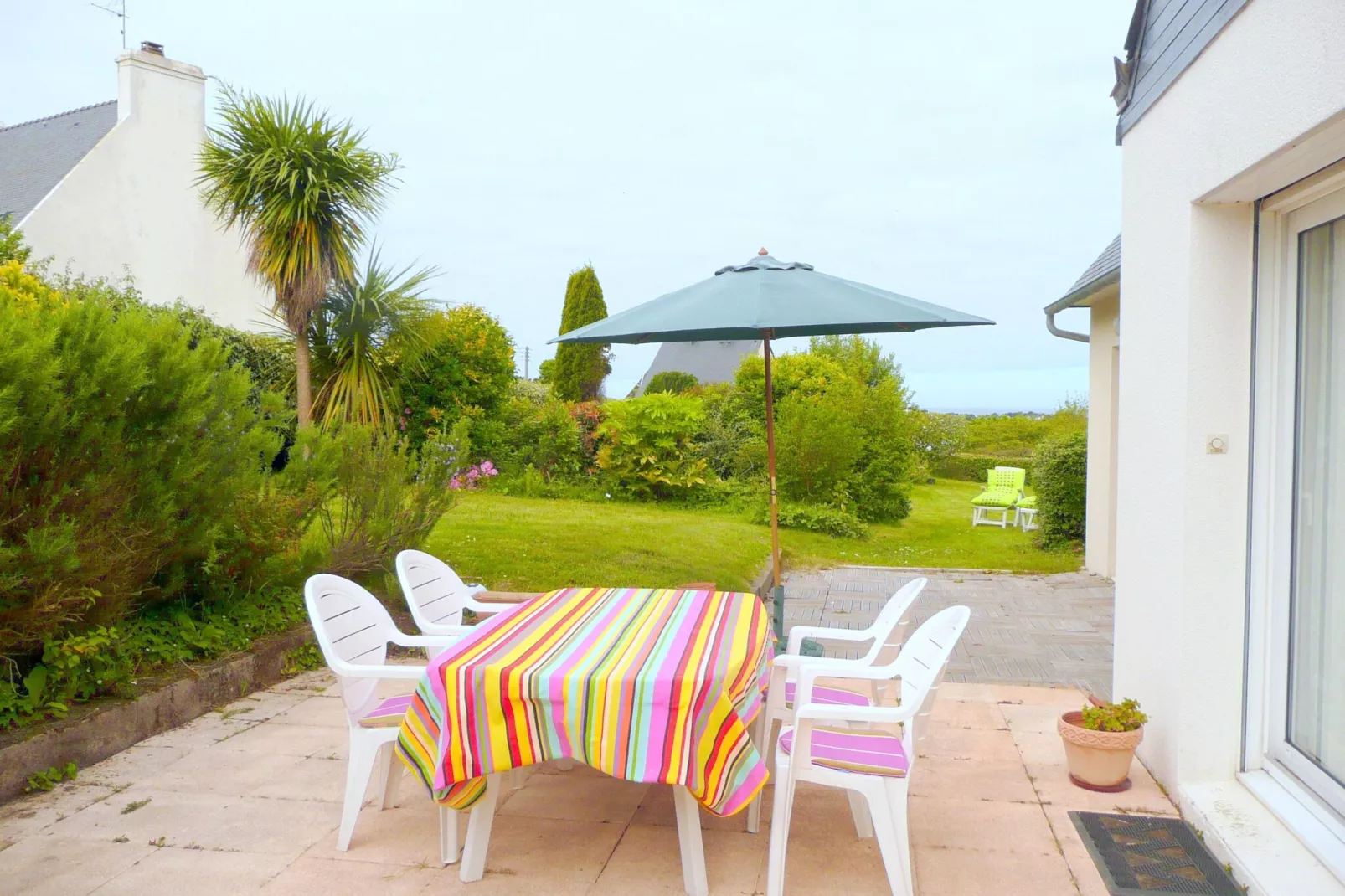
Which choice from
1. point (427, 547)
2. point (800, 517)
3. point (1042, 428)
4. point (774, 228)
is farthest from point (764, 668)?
point (1042, 428)

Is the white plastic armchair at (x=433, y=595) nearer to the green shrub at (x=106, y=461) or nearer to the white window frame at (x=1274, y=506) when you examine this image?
the green shrub at (x=106, y=461)

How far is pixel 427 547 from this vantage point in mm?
7555

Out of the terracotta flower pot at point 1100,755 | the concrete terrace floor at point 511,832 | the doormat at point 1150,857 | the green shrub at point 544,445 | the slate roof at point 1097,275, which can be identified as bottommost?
the concrete terrace floor at point 511,832

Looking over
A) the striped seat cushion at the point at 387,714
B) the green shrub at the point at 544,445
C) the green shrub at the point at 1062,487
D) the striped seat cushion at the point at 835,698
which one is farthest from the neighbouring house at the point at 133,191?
the striped seat cushion at the point at 835,698

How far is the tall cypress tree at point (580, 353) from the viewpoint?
22.7 meters

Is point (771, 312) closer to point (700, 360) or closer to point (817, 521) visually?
point (817, 521)

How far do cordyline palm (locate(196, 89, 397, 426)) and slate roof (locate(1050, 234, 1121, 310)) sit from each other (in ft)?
25.2

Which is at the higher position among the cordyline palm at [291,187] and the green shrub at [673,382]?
the cordyline palm at [291,187]

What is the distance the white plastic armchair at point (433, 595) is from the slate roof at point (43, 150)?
1218cm

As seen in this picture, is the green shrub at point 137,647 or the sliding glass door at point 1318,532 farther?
the green shrub at point 137,647

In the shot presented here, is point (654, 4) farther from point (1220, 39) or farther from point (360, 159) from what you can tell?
point (1220, 39)

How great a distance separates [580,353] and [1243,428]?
2012cm

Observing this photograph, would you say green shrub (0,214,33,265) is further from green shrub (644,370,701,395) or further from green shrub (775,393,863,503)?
green shrub (644,370,701,395)

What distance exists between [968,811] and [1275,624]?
3.96 ft
